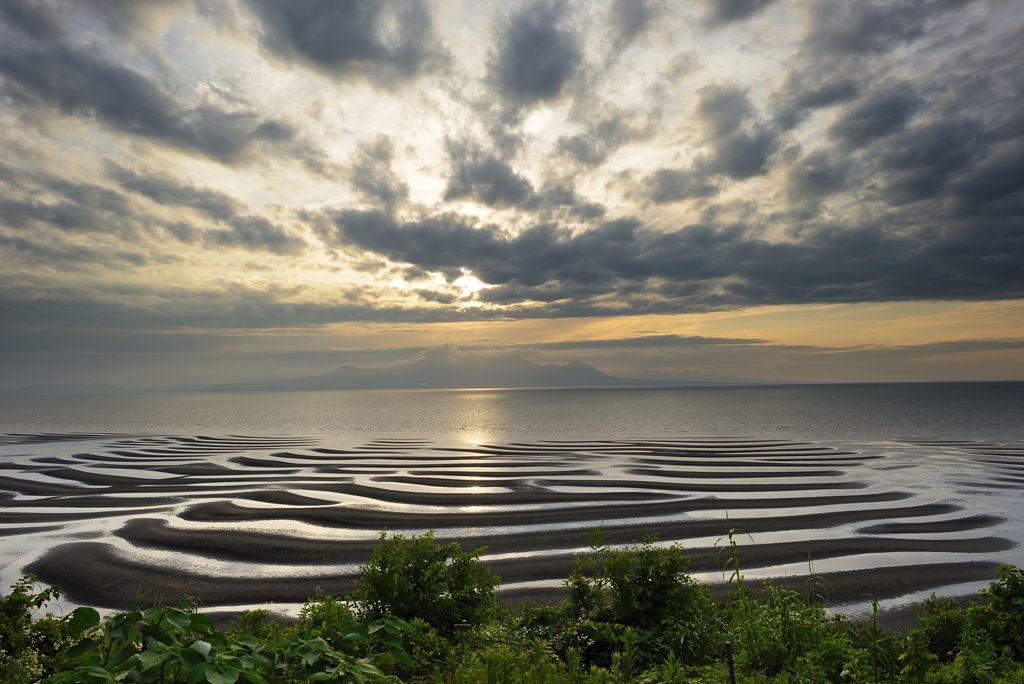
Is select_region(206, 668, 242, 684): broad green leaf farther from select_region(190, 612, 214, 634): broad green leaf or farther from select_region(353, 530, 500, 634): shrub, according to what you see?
select_region(353, 530, 500, 634): shrub

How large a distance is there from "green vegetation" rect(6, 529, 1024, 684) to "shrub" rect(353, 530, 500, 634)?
0.05 ft

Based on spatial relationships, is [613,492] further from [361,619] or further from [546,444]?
[546,444]

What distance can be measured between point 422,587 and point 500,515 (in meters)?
14.1

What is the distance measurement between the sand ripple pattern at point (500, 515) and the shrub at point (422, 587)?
8.36 feet

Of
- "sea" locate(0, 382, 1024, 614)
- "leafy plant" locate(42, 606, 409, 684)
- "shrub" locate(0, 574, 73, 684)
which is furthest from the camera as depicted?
"sea" locate(0, 382, 1024, 614)

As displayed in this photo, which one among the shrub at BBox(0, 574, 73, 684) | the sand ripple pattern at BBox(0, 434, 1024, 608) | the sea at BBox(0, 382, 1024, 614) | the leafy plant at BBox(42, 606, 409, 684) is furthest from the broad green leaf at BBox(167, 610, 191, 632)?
the sea at BBox(0, 382, 1024, 614)

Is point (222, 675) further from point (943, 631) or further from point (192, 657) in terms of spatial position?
point (943, 631)

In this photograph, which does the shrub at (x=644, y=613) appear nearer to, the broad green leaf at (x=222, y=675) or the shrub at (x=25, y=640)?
the broad green leaf at (x=222, y=675)

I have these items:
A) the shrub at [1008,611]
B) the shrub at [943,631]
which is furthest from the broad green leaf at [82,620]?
the shrub at [943,631]

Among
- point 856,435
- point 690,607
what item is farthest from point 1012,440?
point 690,607

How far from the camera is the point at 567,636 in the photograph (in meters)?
5.74

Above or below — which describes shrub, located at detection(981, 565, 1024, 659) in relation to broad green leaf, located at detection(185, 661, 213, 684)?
below

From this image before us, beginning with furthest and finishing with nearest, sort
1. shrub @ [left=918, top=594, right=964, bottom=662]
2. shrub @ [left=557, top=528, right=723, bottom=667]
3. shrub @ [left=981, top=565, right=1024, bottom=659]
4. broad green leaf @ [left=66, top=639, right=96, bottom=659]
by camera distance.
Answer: shrub @ [left=918, top=594, right=964, bottom=662] < shrub @ [left=557, top=528, right=723, bottom=667] < shrub @ [left=981, top=565, right=1024, bottom=659] < broad green leaf @ [left=66, top=639, right=96, bottom=659]

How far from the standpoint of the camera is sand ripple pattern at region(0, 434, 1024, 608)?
13523mm
